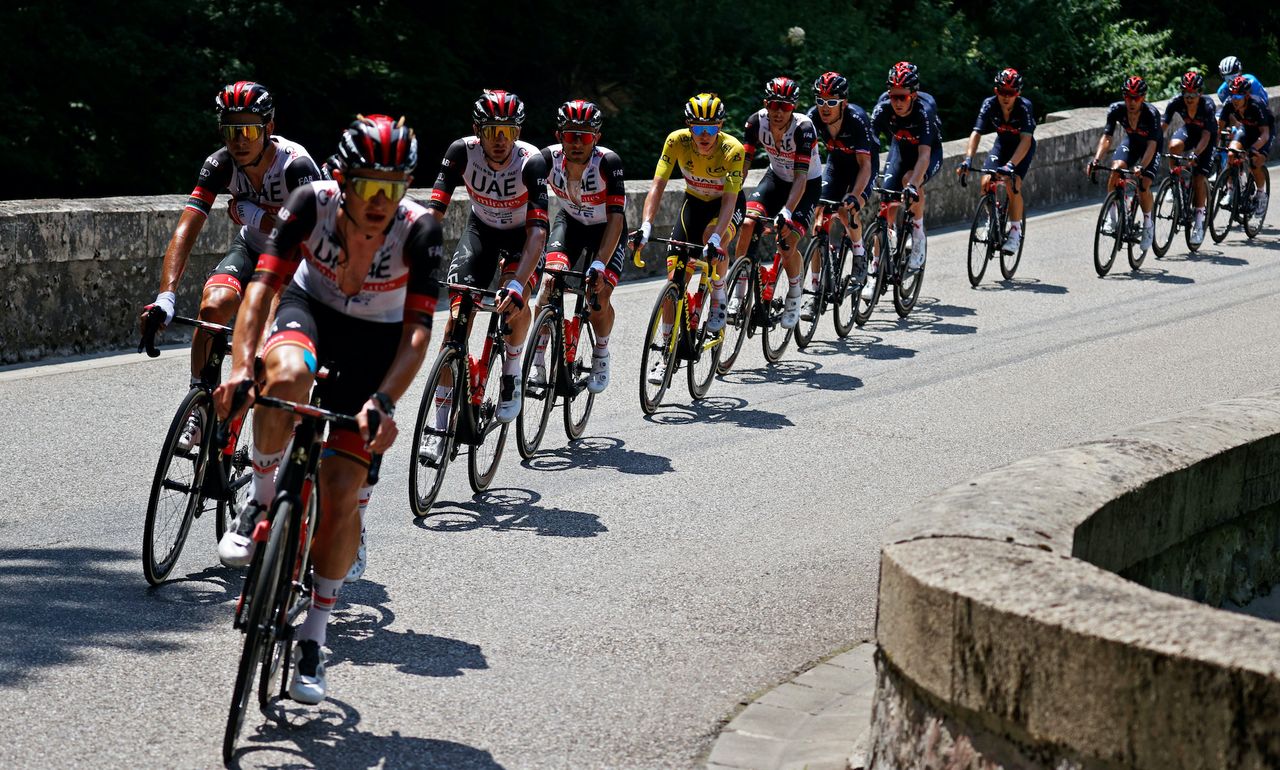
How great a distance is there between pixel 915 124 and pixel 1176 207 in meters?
4.90

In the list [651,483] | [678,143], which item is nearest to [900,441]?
[651,483]

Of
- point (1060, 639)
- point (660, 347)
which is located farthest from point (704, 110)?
point (1060, 639)

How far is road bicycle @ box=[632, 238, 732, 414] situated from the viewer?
10.7 m

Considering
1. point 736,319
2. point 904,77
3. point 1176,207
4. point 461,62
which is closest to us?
point 736,319

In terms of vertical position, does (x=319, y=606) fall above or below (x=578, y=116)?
below

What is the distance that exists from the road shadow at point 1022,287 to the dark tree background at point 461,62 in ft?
25.6

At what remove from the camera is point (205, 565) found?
284 inches

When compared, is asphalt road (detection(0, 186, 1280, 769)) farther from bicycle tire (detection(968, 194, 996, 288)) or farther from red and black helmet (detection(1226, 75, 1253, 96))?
red and black helmet (detection(1226, 75, 1253, 96))

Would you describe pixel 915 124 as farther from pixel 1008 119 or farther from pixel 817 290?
pixel 817 290

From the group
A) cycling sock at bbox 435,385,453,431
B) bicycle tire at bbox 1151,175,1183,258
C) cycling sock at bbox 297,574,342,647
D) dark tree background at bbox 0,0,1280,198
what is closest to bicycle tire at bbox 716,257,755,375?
cycling sock at bbox 435,385,453,431

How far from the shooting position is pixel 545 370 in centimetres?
951

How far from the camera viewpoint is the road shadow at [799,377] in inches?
466

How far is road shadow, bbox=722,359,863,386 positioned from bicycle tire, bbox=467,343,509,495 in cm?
320

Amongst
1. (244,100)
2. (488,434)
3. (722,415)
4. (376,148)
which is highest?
(244,100)
